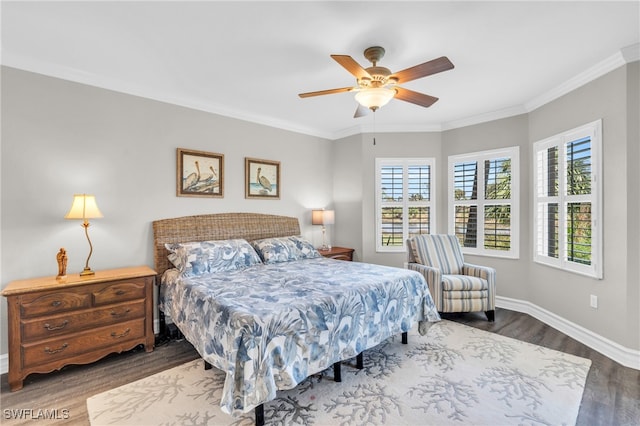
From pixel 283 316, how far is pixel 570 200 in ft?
11.0

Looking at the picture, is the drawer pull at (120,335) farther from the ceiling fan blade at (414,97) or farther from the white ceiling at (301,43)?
the ceiling fan blade at (414,97)

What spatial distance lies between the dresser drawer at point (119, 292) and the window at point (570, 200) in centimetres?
440

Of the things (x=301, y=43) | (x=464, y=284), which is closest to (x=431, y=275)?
(x=464, y=284)

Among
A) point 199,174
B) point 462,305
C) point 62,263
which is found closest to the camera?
point 62,263

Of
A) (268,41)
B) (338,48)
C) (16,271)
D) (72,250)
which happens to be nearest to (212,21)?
(268,41)

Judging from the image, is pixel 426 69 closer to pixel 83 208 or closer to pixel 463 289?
pixel 463 289

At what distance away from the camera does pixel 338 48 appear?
8.27 feet

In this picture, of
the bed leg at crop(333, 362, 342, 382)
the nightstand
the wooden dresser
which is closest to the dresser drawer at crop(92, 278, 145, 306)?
the wooden dresser

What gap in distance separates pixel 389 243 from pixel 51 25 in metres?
4.51

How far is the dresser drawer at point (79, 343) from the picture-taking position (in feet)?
7.73

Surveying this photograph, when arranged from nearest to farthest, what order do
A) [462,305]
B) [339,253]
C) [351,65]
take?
[351,65], [462,305], [339,253]

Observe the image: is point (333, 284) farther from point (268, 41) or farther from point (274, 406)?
point (268, 41)

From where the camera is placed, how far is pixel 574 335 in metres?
3.20

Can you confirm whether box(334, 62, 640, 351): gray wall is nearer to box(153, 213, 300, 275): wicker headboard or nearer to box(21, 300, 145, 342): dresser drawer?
box(153, 213, 300, 275): wicker headboard
